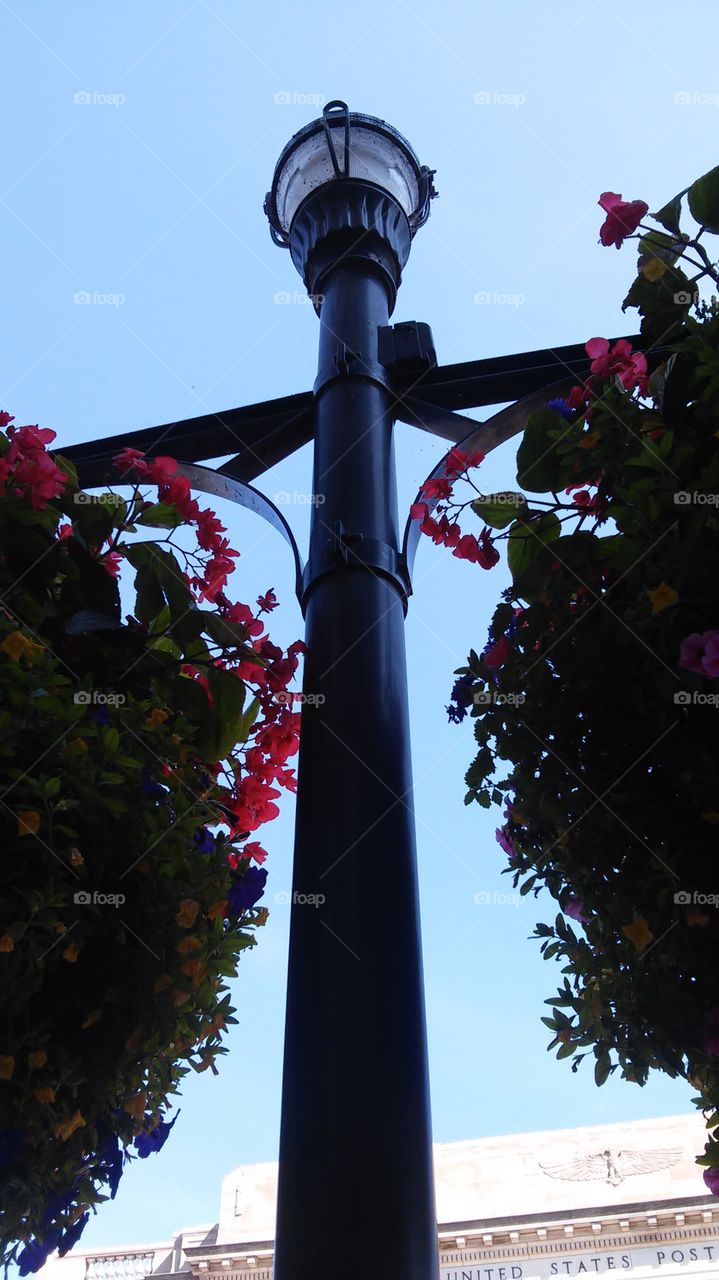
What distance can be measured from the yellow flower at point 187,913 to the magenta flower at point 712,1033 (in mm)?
604

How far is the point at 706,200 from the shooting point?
167cm

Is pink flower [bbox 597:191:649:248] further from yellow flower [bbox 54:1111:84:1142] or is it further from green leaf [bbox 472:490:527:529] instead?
yellow flower [bbox 54:1111:84:1142]

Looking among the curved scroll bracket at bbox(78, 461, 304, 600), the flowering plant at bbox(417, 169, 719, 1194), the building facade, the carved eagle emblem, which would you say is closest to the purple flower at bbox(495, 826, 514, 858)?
the flowering plant at bbox(417, 169, 719, 1194)

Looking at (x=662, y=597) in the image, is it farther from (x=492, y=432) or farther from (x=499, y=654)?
(x=492, y=432)

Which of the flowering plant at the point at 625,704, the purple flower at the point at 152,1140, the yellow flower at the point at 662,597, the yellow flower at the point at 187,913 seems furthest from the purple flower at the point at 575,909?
the purple flower at the point at 152,1140

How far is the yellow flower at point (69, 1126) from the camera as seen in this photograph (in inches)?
44.8

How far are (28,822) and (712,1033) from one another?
2.61 feet

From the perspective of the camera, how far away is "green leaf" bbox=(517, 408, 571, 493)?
5.36ft

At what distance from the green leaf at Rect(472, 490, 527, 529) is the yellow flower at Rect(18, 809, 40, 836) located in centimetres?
88

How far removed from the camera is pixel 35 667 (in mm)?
1393

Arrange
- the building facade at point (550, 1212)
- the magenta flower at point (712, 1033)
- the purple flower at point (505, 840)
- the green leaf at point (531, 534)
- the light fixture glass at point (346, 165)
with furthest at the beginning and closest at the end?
the building facade at point (550, 1212) < the light fixture glass at point (346, 165) < the green leaf at point (531, 534) < the purple flower at point (505, 840) < the magenta flower at point (712, 1033)

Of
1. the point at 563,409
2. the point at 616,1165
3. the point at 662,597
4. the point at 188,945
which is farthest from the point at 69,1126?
the point at 616,1165

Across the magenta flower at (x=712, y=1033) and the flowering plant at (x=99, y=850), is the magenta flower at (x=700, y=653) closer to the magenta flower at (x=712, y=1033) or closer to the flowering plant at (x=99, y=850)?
the magenta flower at (x=712, y=1033)

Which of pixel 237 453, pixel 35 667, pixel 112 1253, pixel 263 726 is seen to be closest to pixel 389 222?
pixel 237 453
